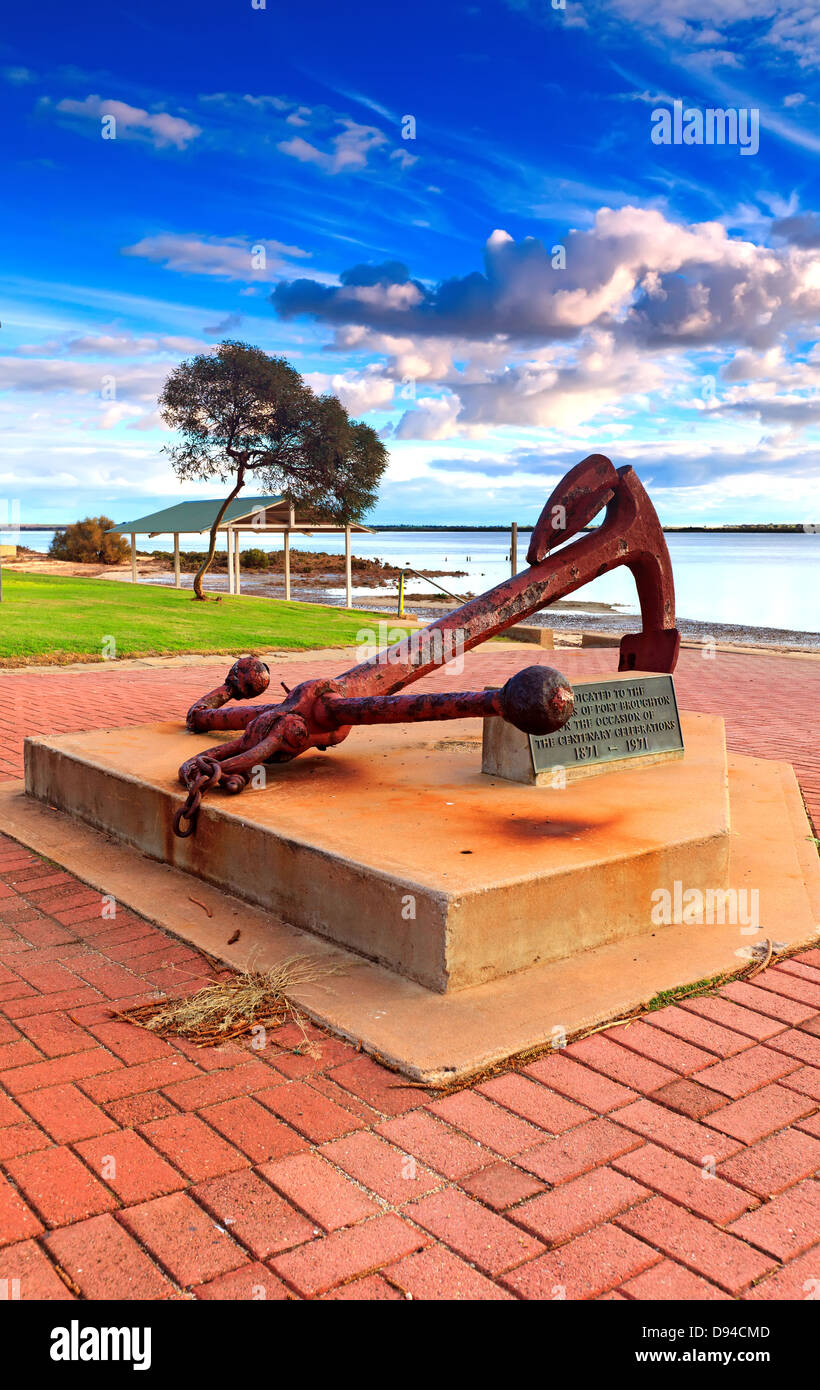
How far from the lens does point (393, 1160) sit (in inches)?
87.6

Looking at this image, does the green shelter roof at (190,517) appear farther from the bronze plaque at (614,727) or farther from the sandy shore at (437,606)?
the bronze plaque at (614,727)

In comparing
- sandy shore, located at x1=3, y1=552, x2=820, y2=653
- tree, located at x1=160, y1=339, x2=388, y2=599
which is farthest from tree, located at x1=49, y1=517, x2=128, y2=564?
tree, located at x1=160, y1=339, x2=388, y2=599

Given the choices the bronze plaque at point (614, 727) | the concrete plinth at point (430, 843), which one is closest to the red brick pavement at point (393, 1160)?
the concrete plinth at point (430, 843)

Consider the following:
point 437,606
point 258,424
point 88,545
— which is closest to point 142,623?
point 258,424

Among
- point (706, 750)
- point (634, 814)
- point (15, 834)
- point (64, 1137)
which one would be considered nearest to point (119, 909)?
point (15, 834)

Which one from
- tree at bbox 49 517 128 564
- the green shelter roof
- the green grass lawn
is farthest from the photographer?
tree at bbox 49 517 128 564

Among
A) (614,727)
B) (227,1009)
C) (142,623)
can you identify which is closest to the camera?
(227,1009)

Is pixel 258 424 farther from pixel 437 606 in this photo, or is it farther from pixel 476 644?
pixel 476 644

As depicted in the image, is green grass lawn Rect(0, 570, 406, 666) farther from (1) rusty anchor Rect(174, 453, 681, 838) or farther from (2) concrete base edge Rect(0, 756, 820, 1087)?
(1) rusty anchor Rect(174, 453, 681, 838)

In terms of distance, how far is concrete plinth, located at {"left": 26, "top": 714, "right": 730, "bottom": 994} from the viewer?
3.08 m

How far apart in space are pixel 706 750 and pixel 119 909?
3.12 meters

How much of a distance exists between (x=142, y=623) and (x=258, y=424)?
13101 mm

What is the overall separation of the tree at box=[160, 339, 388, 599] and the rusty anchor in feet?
75.3
